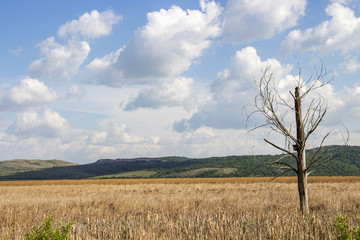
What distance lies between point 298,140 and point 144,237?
15.6 ft

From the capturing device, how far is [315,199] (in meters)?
A: 14.6

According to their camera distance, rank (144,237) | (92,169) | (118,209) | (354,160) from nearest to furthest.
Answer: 1. (144,237)
2. (118,209)
3. (354,160)
4. (92,169)

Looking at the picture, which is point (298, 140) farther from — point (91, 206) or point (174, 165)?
point (174, 165)

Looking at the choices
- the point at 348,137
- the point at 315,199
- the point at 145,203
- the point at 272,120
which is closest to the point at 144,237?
the point at 272,120

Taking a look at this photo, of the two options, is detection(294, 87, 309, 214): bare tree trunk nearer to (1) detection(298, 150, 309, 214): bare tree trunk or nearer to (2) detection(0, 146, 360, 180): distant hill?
(1) detection(298, 150, 309, 214): bare tree trunk

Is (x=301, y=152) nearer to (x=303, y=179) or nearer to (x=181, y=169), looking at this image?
(x=303, y=179)

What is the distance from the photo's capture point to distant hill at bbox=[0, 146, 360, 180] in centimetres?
11154

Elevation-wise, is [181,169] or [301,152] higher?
[301,152]

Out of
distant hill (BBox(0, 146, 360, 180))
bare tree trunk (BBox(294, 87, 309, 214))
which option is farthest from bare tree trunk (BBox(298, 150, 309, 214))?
distant hill (BBox(0, 146, 360, 180))

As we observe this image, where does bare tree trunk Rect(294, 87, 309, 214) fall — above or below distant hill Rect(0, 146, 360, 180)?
above

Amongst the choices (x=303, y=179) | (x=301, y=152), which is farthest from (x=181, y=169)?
(x=301, y=152)

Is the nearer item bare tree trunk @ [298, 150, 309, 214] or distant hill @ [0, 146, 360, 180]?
bare tree trunk @ [298, 150, 309, 214]

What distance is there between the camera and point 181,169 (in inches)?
5797

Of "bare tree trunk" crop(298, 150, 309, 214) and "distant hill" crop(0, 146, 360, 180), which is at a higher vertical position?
"bare tree trunk" crop(298, 150, 309, 214)
